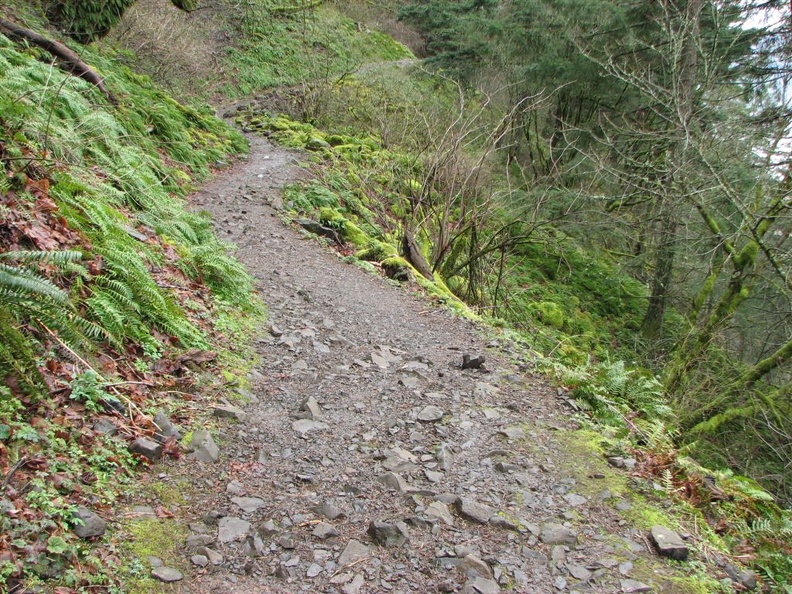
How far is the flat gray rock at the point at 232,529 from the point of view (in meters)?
2.54

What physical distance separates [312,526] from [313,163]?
10.2 m

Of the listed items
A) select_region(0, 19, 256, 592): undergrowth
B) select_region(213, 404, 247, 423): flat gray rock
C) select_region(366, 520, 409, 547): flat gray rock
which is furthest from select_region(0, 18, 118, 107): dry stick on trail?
select_region(366, 520, 409, 547): flat gray rock

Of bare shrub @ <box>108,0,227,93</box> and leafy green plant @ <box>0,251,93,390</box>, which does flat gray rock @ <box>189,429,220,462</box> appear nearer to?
leafy green plant @ <box>0,251,93,390</box>

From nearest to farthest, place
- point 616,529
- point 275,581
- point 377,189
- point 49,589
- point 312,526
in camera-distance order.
Answer: point 49,589
point 275,581
point 312,526
point 616,529
point 377,189

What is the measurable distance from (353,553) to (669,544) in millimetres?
1717

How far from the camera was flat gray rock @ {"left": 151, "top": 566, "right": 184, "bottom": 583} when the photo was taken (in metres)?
2.20

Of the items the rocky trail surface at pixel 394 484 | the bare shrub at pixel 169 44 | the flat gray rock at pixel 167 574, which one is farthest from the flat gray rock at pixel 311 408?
the bare shrub at pixel 169 44

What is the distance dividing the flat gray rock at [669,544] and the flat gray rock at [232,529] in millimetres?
2171

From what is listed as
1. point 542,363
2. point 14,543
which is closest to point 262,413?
point 14,543

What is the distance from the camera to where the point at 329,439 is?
3.57m

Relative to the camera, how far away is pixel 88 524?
2.23 m

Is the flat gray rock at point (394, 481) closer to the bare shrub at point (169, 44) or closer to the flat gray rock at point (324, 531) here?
the flat gray rock at point (324, 531)

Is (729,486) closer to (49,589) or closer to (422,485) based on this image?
(422,485)

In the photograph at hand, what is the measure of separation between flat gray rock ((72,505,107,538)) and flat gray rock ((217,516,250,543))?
501 millimetres
